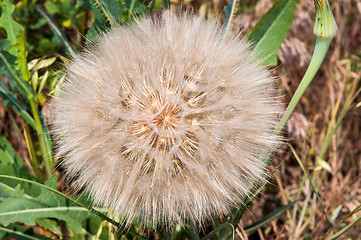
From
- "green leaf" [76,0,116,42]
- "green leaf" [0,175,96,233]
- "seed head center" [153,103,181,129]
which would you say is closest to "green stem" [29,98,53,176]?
"green leaf" [0,175,96,233]

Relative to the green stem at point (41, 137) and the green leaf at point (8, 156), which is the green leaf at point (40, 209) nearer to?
the green stem at point (41, 137)

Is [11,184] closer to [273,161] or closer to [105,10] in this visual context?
[105,10]

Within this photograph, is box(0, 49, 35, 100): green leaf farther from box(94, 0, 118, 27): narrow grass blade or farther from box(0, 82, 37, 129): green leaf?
box(94, 0, 118, 27): narrow grass blade

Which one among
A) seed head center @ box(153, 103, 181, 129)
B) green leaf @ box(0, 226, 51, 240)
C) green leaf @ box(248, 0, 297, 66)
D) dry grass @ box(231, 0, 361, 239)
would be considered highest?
seed head center @ box(153, 103, 181, 129)

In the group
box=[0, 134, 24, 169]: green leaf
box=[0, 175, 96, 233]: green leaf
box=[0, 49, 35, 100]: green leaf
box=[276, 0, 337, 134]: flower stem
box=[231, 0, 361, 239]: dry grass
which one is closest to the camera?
box=[276, 0, 337, 134]: flower stem

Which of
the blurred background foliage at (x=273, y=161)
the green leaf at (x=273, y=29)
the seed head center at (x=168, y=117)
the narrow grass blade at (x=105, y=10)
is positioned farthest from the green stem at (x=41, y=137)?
the green leaf at (x=273, y=29)

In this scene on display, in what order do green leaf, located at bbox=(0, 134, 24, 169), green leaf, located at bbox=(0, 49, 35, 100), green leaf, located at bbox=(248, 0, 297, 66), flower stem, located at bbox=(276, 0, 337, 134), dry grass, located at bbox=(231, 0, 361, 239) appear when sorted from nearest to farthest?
1. flower stem, located at bbox=(276, 0, 337, 134)
2. green leaf, located at bbox=(0, 49, 35, 100)
3. green leaf, located at bbox=(248, 0, 297, 66)
4. green leaf, located at bbox=(0, 134, 24, 169)
5. dry grass, located at bbox=(231, 0, 361, 239)
